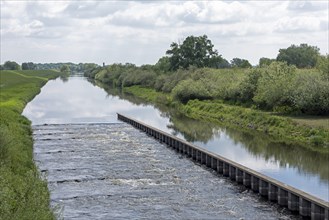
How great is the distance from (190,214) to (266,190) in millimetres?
6599

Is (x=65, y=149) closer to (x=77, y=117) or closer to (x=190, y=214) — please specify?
(x=190, y=214)

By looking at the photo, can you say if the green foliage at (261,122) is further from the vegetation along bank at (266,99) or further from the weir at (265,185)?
the weir at (265,185)

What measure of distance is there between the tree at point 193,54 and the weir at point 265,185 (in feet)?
345

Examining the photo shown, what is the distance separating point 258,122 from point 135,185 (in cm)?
3519

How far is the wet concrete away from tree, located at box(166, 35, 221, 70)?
330 ft

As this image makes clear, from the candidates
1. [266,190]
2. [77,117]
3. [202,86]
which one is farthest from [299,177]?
[202,86]

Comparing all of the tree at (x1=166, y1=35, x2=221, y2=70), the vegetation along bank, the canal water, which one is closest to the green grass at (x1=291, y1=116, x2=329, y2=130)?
the vegetation along bank

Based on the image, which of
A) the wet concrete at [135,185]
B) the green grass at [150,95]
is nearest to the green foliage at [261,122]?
the wet concrete at [135,185]

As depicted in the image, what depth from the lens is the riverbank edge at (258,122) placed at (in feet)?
177

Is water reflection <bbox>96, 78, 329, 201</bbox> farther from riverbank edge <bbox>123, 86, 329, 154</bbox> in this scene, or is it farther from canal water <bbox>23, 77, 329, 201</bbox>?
riverbank edge <bbox>123, 86, 329, 154</bbox>

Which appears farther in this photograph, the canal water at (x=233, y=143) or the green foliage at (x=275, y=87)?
the green foliage at (x=275, y=87)

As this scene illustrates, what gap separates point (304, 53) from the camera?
170750mm

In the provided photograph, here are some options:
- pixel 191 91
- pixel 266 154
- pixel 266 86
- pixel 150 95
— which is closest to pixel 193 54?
pixel 150 95

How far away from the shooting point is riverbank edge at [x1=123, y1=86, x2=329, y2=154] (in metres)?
54.1
